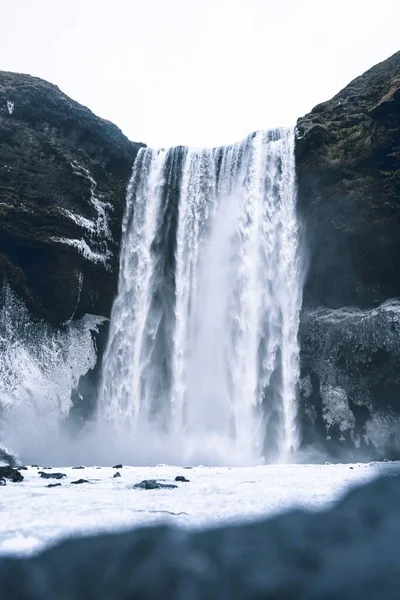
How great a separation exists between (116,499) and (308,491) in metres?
4.32

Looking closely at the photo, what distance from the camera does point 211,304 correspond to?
30.4 m

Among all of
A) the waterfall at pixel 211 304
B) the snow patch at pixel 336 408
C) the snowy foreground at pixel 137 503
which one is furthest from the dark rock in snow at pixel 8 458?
the snow patch at pixel 336 408

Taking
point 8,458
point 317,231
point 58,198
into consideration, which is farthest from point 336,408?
point 58,198

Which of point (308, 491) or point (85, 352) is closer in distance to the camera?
point (308, 491)

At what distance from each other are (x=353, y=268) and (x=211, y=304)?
8.69 meters

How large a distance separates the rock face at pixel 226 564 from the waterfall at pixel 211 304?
59.3 ft

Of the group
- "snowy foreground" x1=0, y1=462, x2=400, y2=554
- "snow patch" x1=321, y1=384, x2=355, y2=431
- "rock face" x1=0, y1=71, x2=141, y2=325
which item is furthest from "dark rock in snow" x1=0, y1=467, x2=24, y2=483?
"snow patch" x1=321, y1=384, x2=355, y2=431

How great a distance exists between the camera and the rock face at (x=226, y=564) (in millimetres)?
5992

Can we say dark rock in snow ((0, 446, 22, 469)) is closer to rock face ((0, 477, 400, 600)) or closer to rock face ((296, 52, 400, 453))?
rock face ((296, 52, 400, 453))

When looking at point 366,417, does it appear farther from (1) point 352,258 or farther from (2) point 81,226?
(2) point 81,226

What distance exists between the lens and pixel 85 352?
30500 mm

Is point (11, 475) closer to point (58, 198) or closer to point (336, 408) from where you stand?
point (336, 408)

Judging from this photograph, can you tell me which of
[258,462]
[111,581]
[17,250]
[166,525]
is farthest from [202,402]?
[111,581]

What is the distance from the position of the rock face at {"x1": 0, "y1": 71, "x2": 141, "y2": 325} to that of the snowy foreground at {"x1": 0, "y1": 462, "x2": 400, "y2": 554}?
55.8ft
